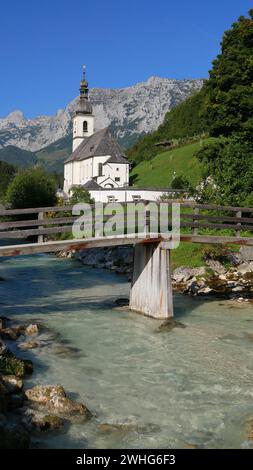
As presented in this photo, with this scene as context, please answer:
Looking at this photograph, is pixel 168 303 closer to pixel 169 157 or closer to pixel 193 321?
pixel 193 321

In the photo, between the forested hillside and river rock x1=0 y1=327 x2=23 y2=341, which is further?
the forested hillside

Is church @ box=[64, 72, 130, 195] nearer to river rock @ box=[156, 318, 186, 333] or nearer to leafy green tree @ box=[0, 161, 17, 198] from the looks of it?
leafy green tree @ box=[0, 161, 17, 198]

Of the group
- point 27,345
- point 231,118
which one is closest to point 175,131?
point 231,118

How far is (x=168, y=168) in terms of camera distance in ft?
224

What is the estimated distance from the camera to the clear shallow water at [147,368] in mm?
8875

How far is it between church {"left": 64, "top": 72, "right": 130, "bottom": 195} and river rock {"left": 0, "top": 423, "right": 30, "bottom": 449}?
59.4m

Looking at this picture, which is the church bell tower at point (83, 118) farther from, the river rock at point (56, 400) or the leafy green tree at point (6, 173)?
the river rock at point (56, 400)

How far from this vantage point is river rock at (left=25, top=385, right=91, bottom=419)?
372 inches

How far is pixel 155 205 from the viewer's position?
1703 centimetres

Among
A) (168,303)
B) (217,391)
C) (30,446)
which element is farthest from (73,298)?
(30,446)

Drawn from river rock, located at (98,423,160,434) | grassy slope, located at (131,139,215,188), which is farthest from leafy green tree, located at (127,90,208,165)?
river rock, located at (98,423,160,434)

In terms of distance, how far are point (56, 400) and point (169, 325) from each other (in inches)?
268

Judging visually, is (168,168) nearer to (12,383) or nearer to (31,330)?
(31,330)

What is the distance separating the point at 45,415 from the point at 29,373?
2.67 meters
